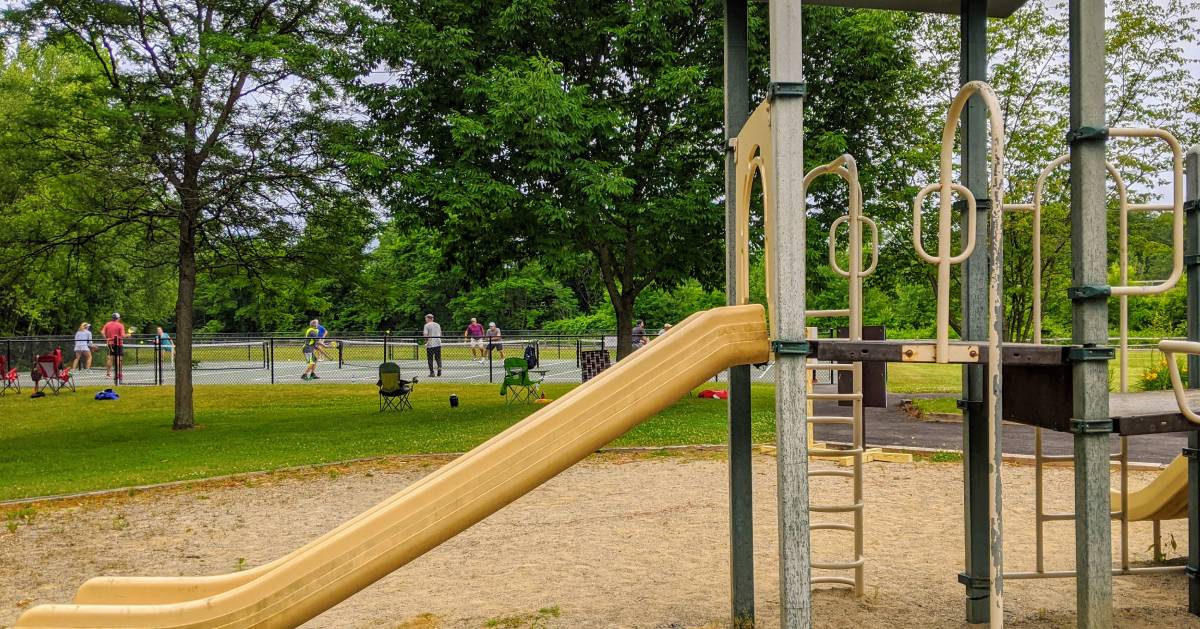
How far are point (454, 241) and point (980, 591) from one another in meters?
12.7

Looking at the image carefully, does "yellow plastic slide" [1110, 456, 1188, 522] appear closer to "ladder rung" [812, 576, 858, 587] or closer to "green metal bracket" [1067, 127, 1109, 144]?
"ladder rung" [812, 576, 858, 587]

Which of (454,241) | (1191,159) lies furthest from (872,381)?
(1191,159)

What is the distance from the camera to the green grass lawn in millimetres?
10641

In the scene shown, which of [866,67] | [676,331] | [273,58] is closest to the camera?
[676,331]

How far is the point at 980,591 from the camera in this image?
4.80m

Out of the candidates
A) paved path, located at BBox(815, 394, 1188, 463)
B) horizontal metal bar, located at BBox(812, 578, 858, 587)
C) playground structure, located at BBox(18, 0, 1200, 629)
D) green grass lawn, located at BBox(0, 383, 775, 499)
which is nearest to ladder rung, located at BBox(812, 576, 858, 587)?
horizontal metal bar, located at BBox(812, 578, 858, 587)

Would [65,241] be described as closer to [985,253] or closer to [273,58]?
[273,58]

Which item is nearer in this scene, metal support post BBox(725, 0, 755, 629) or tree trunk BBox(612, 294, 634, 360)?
metal support post BBox(725, 0, 755, 629)

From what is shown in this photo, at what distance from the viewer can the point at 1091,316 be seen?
11.9ft

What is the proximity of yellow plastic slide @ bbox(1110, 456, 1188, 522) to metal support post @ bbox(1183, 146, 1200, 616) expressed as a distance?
19cm

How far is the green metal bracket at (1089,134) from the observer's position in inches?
140

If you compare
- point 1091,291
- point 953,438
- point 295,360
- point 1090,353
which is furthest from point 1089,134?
point 295,360

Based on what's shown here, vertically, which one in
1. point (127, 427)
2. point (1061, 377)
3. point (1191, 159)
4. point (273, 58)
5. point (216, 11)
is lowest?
point (127, 427)

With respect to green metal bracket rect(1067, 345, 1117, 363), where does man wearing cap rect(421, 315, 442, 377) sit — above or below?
below
